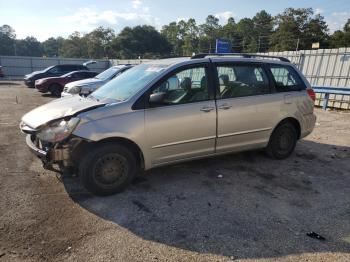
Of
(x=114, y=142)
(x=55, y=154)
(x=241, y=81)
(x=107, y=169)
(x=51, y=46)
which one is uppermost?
(x=51, y=46)

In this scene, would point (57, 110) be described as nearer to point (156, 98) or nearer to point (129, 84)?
point (129, 84)

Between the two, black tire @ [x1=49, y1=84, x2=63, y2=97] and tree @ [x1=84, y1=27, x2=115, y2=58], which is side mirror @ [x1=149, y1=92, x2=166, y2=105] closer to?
A: black tire @ [x1=49, y1=84, x2=63, y2=97]

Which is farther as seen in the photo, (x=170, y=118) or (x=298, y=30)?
(x=298, y=30)

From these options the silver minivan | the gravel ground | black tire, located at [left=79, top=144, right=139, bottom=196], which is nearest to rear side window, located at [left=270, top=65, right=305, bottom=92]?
the silver minivan

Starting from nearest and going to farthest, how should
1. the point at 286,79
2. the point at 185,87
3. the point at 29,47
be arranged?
the point at 185,87 → the point at 286,79 → the point at 29,47

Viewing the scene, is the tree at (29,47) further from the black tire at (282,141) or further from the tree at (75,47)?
the black tire at (282,141)

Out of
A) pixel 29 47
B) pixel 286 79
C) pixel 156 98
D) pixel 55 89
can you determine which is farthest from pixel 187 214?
pixel 29 47

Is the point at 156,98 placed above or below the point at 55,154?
above

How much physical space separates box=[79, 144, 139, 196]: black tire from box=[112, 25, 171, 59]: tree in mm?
88751

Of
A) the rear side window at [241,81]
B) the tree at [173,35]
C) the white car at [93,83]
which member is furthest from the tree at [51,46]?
the rear side window at [241,81]

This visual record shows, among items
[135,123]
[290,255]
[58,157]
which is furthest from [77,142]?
[290,255]

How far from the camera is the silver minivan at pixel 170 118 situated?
3928 millimetres

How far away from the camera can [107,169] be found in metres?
4.08

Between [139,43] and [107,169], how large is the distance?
98.5m
